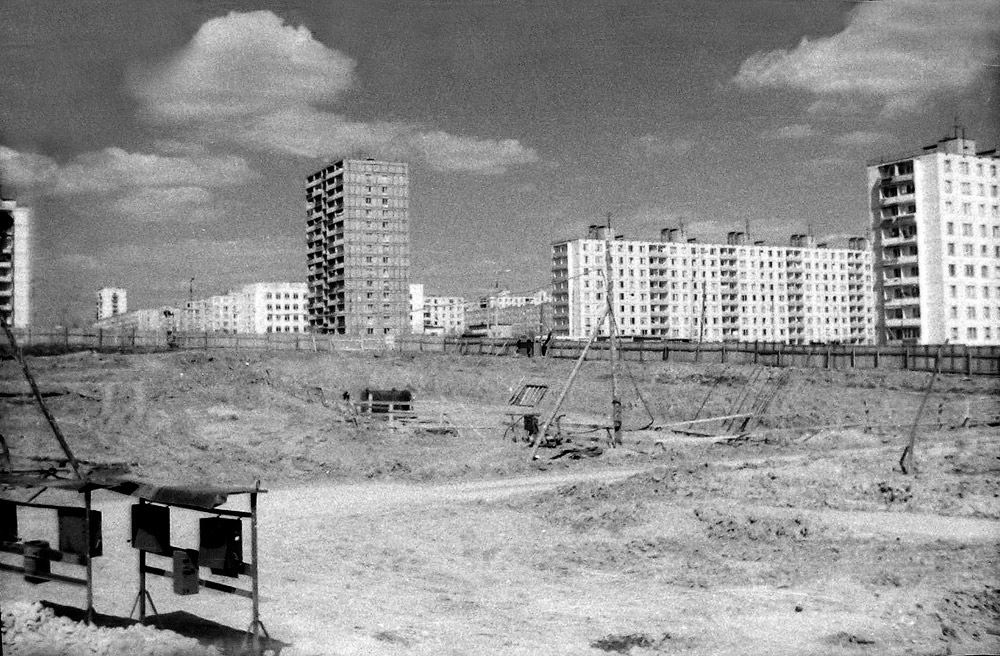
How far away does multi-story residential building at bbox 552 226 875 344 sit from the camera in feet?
317

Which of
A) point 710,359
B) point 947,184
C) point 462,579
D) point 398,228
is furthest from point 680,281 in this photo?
point 462,579

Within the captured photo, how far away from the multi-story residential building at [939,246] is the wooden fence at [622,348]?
106 centimetres

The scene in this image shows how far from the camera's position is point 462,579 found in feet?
35.9

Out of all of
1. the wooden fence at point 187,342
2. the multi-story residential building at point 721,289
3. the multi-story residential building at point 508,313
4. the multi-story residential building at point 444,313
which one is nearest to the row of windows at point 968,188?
the wooden fence at point 187,342

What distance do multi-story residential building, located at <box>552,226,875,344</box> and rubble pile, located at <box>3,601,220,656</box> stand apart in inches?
3327

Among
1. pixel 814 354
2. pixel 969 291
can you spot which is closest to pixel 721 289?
pixel 814 354

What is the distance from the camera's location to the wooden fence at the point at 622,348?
113 ft

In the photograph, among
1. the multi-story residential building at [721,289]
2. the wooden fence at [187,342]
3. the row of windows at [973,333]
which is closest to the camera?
the row of windows at [973,333]

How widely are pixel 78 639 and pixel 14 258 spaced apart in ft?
15.4

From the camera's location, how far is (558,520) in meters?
14.4

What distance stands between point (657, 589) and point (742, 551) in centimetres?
224

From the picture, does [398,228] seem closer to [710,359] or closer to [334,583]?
[710,359]

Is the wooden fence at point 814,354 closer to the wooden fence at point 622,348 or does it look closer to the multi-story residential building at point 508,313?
the wooden fence at point 622,348

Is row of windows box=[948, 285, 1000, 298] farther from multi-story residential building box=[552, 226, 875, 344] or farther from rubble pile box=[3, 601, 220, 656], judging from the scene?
multi-story residential building box=[552, 226, 875, 344]
